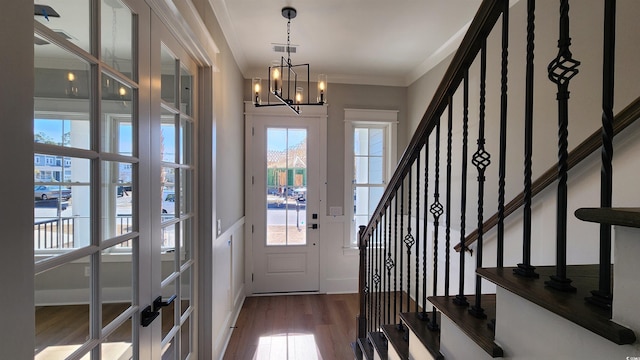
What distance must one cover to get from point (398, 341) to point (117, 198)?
1.44 metres

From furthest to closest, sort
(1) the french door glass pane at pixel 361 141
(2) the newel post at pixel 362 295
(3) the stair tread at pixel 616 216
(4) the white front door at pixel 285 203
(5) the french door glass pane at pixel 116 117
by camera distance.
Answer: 1. (1) the french door glass pane at pixel 361 141
2. (4) the white front door at pixel 285 203
3. (2) the newel post at pixel 362 295
4. (5) the french door glass pane at pixel 116 117
5. (3) the stair tread at pixel 616 216

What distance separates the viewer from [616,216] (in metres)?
0.44

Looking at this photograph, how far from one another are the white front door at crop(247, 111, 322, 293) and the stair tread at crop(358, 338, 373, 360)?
1.59 metres

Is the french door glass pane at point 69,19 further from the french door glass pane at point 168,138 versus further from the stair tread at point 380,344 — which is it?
the stair tread at point 380,344

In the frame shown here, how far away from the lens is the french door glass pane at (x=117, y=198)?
954 millimetres

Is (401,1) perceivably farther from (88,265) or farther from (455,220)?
(88,265)

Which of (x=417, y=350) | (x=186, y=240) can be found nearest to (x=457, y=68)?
(x=417, y=350)

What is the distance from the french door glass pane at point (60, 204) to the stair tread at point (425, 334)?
126cm

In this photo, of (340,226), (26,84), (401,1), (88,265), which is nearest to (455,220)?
(340,226)

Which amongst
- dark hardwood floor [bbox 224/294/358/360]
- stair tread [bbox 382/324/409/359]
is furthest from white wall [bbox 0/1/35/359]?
dark hardwood floor [bbox 224/294/358/360]

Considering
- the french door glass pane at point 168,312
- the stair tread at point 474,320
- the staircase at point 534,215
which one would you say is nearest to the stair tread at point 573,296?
the staircase at point 534,215

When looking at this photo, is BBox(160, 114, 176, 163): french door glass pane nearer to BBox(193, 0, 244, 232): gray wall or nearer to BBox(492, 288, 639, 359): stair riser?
BBox(193, 0, 244, 232): gray wall

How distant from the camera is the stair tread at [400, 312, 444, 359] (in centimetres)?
98

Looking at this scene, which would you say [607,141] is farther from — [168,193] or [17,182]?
[168,193]
